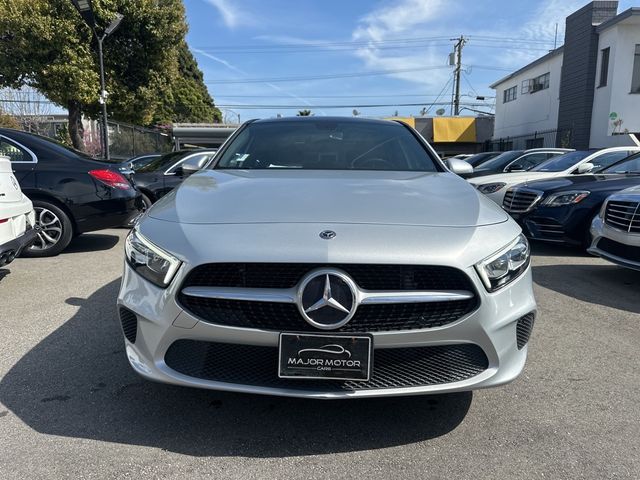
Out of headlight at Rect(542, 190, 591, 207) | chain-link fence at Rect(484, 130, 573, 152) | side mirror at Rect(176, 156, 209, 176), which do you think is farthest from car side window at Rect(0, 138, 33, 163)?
chain-link fence at Rect(484, 130, 573, 152)

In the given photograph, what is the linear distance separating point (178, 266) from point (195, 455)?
816mm

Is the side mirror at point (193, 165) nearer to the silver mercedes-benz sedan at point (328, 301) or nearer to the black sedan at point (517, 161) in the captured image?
the silver mercedes-benz sedan at point (328, 301)

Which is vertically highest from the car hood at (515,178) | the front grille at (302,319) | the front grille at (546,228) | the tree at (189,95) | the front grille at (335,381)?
the tree at (189,95)

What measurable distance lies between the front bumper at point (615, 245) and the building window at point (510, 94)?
25932 millimetres

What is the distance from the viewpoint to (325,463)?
2.08m

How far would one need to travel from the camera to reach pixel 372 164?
11.5 feet

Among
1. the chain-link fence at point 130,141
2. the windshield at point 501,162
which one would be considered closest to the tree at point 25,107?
the chain-link fence at point 130,141

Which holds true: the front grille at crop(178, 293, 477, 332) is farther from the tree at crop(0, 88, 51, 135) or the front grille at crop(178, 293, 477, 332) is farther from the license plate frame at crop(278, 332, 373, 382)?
the tree at crop(0, 88, 51, 135)

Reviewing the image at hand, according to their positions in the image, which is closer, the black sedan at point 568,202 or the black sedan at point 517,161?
the black sedan at point 568,202

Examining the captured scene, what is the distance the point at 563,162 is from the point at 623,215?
4.83 metres

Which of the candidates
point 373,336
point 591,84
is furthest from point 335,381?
point 591,84

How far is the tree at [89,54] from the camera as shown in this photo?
52.7 ft

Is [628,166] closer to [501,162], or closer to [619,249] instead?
[619,249]

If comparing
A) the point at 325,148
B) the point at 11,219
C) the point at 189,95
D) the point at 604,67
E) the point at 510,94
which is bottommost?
the point at 11,219
